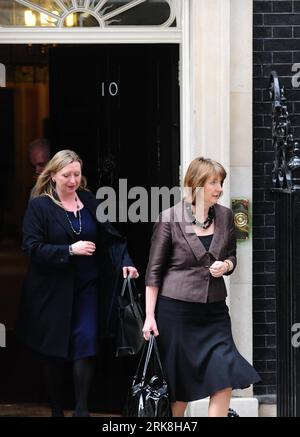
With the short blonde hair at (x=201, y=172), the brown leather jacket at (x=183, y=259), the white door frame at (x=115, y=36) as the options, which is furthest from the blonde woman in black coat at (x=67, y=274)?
the white door frame at (x=115, y=36)

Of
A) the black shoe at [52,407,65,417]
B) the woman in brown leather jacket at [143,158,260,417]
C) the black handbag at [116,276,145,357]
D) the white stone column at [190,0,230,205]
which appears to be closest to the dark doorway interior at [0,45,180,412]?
the white stone column at [190,0,230,205]

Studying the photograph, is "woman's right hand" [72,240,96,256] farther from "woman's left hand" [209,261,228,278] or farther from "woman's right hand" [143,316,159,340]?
"woman's left hand" [209,261,228,278]

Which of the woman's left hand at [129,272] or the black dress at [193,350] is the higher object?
the woman's left hand at [129,272]

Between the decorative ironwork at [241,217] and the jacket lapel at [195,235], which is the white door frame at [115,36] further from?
the jacket lapel at [195,235]

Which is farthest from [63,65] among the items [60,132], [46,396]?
[46,396]

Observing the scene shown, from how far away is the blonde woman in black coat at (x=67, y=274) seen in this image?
727 centimetres

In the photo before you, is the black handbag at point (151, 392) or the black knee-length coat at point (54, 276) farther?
the black knee-length coat at point (54, 276)

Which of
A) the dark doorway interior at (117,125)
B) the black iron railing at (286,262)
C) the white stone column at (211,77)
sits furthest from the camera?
the dark doorway interior at (117,125)

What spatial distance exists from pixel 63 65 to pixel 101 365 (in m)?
2.52

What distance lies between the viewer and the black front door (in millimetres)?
8641

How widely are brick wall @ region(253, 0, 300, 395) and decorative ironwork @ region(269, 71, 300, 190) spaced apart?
489 mm

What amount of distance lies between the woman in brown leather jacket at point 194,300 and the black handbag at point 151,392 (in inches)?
3.7
